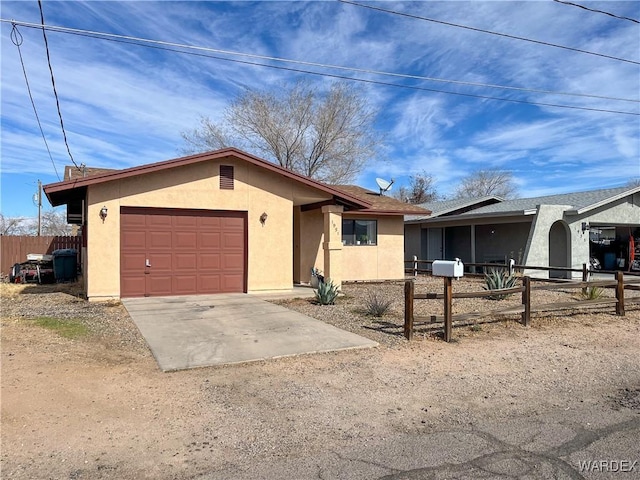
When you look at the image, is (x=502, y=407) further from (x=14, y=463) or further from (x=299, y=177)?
(x=299, y=177)

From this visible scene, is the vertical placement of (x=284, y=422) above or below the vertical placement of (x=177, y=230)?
below

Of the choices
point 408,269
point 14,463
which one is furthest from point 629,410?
point 408,269

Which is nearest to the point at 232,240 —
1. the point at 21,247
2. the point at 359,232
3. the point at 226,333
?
the point at 226,333

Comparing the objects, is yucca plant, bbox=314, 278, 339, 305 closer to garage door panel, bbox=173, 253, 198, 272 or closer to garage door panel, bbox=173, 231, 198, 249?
garage door panel, bbox=173, 253, 198, 272

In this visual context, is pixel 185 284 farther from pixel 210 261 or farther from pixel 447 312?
pixel 447 312

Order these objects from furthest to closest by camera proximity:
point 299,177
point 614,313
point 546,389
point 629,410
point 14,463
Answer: point 299,177 < point 614,313 < point 546,389 < point 629,410 < point 14,463

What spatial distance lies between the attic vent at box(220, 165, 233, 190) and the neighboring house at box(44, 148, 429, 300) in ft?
0.09

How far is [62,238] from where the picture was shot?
22.8 meters

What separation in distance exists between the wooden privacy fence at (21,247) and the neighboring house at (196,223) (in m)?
9.52

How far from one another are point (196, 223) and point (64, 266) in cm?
789

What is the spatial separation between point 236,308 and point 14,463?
7.36 metres

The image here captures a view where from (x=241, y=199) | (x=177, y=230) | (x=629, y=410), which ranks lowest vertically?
(x=629, y=410)

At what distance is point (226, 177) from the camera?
13602mm

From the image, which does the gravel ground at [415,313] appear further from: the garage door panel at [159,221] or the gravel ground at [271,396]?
the garage door panel at [159,221]
